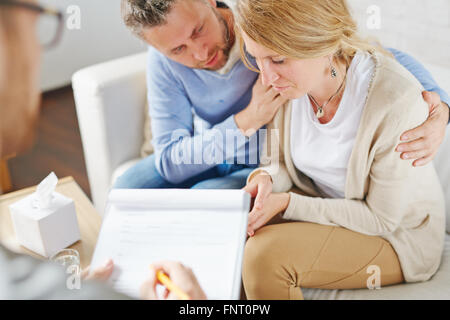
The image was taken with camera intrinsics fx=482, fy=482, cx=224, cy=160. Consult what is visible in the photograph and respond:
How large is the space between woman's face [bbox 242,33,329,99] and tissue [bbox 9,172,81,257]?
1.22ft

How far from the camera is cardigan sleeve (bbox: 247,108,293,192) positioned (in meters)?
0.89

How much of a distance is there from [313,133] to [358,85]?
0.12 metres

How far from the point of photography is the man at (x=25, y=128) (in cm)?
39

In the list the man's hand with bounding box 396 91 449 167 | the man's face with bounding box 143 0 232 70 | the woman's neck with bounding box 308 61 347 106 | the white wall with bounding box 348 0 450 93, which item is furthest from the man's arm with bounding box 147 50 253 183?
the white wall with bounding box 348 0 450 93

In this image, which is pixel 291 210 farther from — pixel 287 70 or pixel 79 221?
pixel 79 221

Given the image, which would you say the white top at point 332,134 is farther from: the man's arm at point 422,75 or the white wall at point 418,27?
the white wall at point 418,27

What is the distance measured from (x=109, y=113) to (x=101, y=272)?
64cm

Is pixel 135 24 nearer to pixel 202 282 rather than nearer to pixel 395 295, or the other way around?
pixel 202 282

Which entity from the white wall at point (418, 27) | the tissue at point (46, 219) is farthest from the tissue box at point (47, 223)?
the white wall at point (418, 27)

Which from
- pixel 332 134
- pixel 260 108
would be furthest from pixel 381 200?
pixel 260 108

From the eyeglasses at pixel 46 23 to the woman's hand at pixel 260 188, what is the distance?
0.44 meters

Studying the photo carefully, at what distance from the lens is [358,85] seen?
78 centimetres
